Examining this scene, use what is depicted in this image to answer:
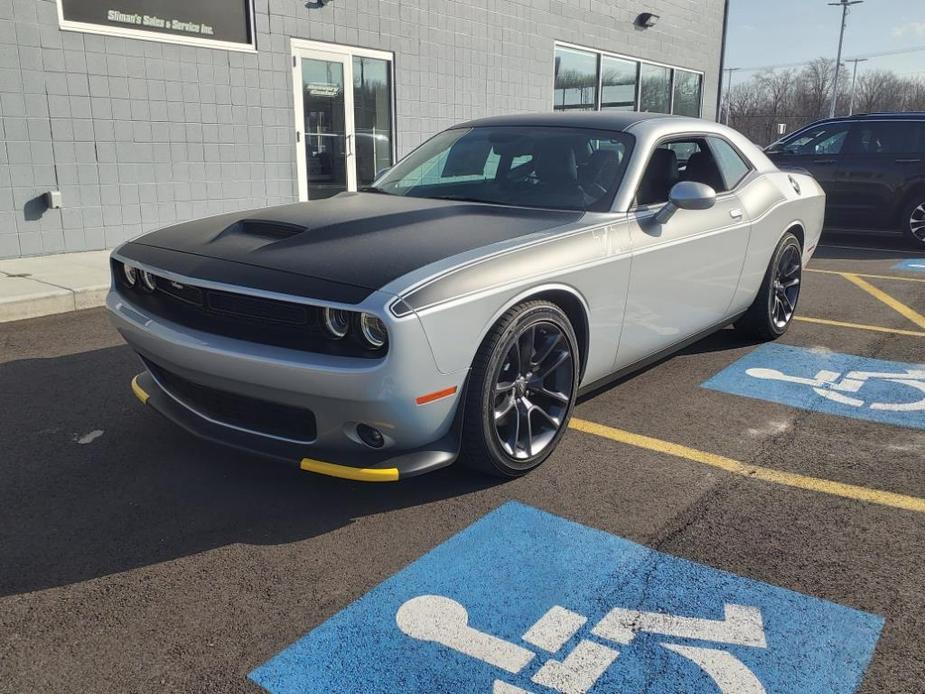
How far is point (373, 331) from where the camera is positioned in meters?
2.84

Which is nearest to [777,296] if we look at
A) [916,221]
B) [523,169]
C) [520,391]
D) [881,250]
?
[523,169]

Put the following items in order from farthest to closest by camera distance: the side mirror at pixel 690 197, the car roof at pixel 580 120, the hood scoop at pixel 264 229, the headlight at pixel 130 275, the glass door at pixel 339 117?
the glass door at pixel 339 117 < the car roof at pixel 580 120 < the side mirror at pixel 690 197 < the headlight at pixel 130 275 < the hood scoop at pixel 264 229

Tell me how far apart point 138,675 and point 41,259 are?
696 centimetres

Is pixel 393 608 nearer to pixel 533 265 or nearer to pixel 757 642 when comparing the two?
pixel 757 642

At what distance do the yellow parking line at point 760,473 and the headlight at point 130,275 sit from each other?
2243 millimetres

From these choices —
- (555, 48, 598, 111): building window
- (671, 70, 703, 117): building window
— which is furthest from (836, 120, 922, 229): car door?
(671, 70, 703, 117): building window

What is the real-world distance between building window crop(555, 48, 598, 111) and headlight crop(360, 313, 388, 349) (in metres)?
12.9

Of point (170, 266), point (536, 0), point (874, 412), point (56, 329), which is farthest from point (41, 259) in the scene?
point (536, 0)

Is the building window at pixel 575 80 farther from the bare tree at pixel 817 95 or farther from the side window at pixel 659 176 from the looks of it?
the bare tree at pixel 817 95

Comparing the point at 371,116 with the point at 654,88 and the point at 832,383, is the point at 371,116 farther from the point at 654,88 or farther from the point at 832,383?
the point at 654,88

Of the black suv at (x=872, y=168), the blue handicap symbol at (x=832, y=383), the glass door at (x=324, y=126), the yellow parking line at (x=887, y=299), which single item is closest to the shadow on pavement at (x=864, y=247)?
the black suv at (x=872, y=168)

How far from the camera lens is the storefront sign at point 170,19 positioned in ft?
27.0

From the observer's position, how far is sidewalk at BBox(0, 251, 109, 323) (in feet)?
20.6

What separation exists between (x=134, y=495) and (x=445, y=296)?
1.57 meters
